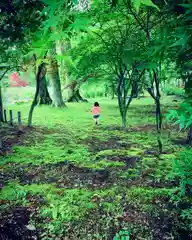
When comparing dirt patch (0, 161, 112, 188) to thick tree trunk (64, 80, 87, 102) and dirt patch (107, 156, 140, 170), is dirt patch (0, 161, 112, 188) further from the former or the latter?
thick tree trunk (64, 80, 87, 102)

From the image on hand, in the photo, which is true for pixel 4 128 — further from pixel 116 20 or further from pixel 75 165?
pixel 116 20

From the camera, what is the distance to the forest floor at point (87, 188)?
4293mm

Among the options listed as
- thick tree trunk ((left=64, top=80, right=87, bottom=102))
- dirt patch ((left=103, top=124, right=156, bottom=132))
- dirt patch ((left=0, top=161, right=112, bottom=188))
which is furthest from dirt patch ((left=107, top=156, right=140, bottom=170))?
thick tree trunk ((left=64, top=80, right=87, bottom=102))

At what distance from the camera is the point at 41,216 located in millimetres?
4574

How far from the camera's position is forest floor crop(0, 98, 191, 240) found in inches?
169

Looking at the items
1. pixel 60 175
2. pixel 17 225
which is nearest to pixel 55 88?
pixel 60 175

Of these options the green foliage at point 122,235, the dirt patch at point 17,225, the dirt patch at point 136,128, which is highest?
→ the dirt patch at point 136,128

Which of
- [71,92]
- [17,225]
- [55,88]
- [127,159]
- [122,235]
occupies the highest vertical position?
[55,88]

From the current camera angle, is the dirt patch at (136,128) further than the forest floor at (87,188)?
Yes

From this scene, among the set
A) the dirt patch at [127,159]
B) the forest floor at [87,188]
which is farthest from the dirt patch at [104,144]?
the dirt patch at [127,159]

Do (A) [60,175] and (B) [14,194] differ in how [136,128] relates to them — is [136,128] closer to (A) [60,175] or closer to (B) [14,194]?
(A) [60,175]

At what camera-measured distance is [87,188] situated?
561 cm

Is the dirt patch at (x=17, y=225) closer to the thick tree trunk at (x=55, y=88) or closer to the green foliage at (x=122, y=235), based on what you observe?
the green foliage at (x=122, y=235)

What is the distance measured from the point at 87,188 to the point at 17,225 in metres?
1.69
